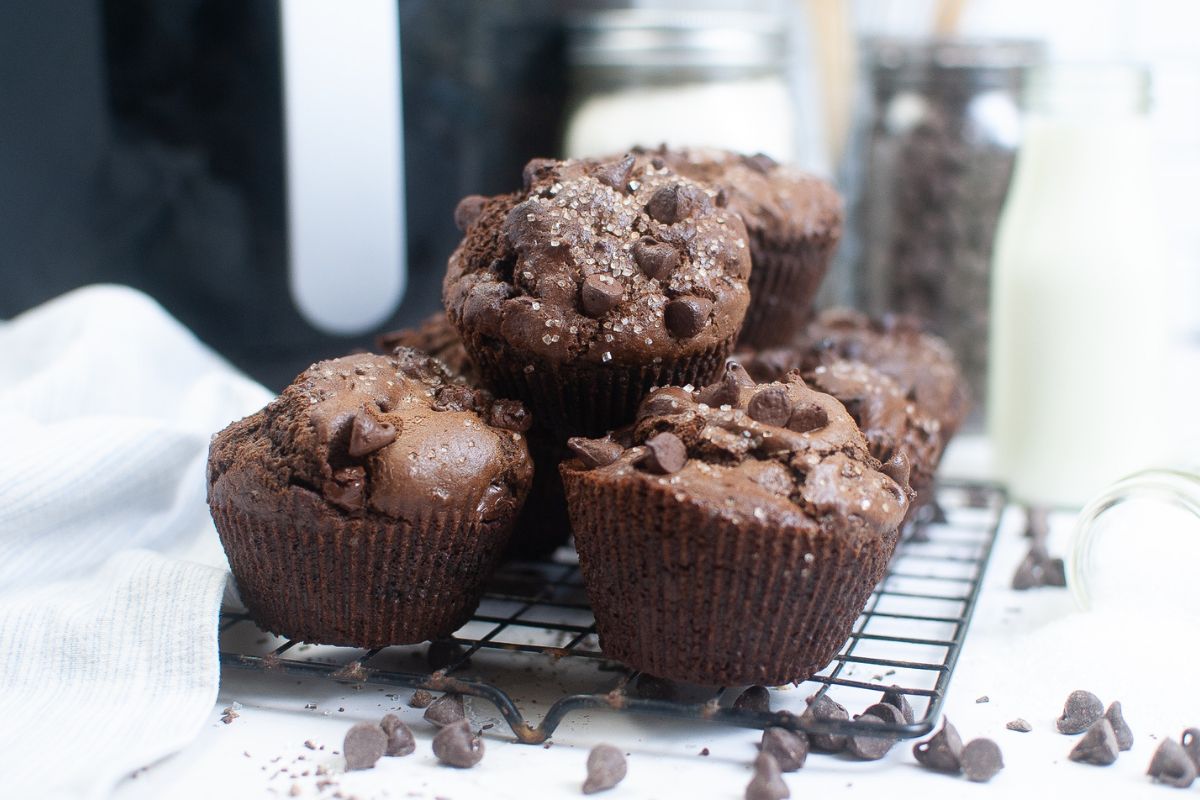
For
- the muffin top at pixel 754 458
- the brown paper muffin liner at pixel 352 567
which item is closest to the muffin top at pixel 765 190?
the muffin top at pixel 754 458

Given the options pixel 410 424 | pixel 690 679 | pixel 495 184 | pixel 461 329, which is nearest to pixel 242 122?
pixel 495 184

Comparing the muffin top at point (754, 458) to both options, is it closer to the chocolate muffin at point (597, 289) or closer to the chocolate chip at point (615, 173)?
the chocolate muffin at point (597, 289)

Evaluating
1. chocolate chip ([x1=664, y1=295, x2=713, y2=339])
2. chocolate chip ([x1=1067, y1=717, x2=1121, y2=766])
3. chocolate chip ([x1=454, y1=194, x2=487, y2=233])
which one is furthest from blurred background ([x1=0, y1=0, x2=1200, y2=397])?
chocolate chip ([x1=1067, y1=717, x2=1121, y2=766])

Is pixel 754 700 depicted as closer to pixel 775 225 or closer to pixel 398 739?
pixel 398 739

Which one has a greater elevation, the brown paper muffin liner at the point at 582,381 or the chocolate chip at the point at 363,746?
the brown paper muffin liner at the point at 582,381

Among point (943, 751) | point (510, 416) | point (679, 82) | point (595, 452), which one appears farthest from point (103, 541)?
point (679, 82)

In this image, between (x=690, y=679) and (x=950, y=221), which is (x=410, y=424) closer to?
(x=690, y=679)
